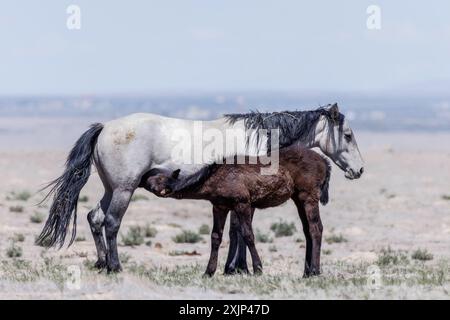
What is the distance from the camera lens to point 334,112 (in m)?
13.8

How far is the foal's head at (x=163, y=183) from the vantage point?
1277 cm

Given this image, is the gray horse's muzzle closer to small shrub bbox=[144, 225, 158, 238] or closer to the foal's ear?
the foal's ear

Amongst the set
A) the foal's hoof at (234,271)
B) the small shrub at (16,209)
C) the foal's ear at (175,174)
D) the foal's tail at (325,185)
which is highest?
the foal's ear at (175,174)

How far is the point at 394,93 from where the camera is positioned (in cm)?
19600

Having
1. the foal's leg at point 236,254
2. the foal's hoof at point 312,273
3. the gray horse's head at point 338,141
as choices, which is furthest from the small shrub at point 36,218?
the foal's hoof at point 312,273

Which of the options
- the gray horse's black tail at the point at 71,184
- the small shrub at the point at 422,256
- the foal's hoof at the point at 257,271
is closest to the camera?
the foal's hoof at the point at 257,271

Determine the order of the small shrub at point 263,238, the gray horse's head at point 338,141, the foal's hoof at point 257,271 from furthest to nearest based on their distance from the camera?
the small shrub at point 263,238, the gray horse's head at point 338,141, the foal's hoof at point 257,271

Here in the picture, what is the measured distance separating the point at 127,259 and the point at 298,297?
587 centimetres

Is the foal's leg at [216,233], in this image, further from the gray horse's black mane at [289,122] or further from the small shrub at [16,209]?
the small shrub at [16,209]

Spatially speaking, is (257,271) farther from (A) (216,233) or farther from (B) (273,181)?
(B) (273,181)

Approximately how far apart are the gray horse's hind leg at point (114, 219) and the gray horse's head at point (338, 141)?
7.65 ft
